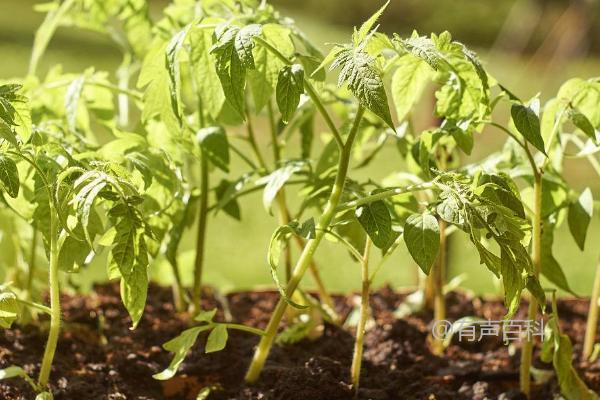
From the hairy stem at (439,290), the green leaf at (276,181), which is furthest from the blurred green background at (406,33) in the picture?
the green leaf at (276,181)

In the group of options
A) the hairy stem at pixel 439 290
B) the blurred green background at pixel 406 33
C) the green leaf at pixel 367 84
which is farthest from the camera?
the blurred green background at pixel 406 33

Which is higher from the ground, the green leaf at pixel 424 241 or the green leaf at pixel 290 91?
the green leaf at pixel 290 91

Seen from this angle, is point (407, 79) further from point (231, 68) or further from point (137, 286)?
point (137, 286)

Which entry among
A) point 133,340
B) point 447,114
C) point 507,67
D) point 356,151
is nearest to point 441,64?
point 447,114

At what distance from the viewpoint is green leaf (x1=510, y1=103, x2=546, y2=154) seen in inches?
38.4

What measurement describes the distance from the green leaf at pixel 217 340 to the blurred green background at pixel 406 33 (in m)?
0.63

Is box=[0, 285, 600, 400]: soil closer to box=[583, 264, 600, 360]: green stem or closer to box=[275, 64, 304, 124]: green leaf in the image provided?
box=[583, 264, 600, 360]: green stem

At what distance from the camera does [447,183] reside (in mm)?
964

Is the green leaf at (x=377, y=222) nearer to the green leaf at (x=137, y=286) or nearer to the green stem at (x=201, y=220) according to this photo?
the green leaf at (x=137, y=286)

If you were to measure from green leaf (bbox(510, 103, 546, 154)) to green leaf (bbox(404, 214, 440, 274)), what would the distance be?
147 mm

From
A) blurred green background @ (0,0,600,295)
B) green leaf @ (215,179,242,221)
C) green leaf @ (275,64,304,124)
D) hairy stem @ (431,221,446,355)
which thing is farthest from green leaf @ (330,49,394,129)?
blurred green background @ (0,0,600,295)

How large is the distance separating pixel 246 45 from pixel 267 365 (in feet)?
1.57

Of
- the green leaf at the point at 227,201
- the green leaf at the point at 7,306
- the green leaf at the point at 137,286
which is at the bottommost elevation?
the green leaf at the point at 7,306

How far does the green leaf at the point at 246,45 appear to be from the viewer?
36.0 inches
